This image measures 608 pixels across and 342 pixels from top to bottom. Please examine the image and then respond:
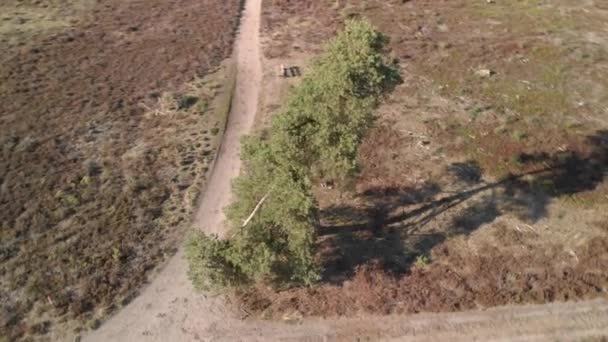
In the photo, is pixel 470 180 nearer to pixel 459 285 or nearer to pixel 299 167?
pixel 459 285

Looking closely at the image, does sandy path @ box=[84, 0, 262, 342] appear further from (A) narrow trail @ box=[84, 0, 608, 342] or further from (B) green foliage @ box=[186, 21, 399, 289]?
(B) green foliage @ box=[186, 21, 399, 289]

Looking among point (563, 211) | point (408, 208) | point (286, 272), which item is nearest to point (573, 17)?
point (563, 211)

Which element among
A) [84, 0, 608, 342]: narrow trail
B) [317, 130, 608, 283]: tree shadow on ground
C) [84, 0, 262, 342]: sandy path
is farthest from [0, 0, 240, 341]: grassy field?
[317, 130, 608, 283]: tree shadow on ground

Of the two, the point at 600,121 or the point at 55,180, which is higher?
the point at 55,180

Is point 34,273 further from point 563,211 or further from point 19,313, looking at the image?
point 563,211

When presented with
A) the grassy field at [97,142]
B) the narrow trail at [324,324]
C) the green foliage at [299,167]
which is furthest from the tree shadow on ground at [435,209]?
the grassy field at [97,142]

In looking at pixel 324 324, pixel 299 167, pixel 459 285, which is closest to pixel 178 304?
pixel 324 324
